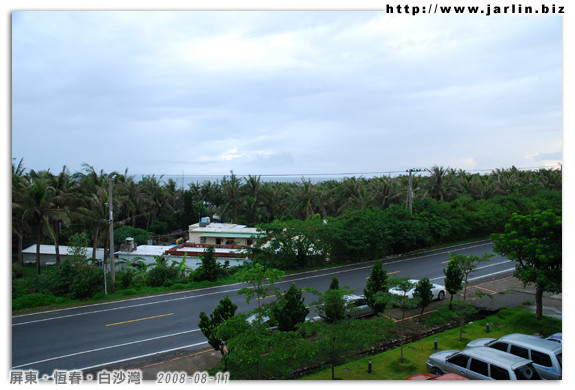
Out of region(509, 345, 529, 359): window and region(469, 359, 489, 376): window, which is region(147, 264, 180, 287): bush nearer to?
region(469, 359, 489, 376): window

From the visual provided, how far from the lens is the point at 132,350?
481 inches

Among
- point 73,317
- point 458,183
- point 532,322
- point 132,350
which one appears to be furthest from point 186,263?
point 458,183

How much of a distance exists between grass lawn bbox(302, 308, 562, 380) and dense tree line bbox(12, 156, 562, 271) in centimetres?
986

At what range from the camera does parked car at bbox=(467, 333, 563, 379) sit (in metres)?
9.02

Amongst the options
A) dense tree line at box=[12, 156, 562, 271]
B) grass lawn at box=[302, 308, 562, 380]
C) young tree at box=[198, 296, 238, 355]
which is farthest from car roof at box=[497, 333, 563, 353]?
dense tree line at box=[12, 156, 562, 271]

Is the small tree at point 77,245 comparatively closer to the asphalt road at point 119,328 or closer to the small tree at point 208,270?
the asphalt road at point 119,328

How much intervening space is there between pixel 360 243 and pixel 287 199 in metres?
19.0

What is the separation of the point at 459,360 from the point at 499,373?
1002mm

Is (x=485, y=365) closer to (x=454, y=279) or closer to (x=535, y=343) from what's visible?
(x=535, y=343)

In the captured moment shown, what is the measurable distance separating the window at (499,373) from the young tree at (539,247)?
4619 millimetres

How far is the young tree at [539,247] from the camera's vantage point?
466 inches

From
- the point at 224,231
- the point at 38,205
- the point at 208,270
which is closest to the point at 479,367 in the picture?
the point at 208,270
